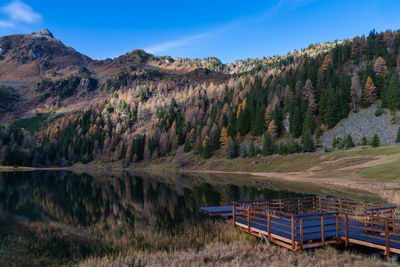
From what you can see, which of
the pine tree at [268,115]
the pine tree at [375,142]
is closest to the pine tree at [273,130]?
the pine tree at [268,115]

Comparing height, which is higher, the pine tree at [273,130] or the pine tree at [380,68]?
the pine tree at [380,68]

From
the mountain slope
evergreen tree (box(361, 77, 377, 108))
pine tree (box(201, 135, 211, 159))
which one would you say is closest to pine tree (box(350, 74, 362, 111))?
the mountain slope

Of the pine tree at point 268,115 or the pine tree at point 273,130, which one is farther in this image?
the pine tree at point 268,115

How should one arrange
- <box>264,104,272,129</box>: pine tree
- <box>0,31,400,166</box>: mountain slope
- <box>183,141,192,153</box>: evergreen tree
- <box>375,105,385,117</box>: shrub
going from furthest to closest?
<box>183,141,192,153</box>: evergreen tree → <box>264,104,272,129</box>: pine tree → <box>0,31,400,166</box>: mountain slope → <box>375,105,385,117</box>: shrub

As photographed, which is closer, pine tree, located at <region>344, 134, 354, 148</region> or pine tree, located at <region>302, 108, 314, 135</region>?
pine tree, located at <region>344, 134, 354, 148</region>

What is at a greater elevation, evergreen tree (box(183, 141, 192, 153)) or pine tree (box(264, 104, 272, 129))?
pine tree (box(264, 104, 272, 129))

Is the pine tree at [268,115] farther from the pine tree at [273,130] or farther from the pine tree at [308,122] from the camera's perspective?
the pine tree at [308,122]

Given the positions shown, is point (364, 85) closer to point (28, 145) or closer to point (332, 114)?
point (332, 114)

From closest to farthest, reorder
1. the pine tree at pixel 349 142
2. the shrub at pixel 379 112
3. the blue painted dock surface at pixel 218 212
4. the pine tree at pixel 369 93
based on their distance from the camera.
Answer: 1. the blue painted dock surface at pixel 218 212
2. the pine tree at pixel 349 142
3. the shrub at pixel 379 112
4. the pine tree at pixel 369 93

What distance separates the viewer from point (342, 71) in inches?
5812

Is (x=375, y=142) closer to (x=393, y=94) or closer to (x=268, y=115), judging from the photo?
(x=393, y=94)

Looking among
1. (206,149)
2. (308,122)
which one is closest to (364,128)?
(308,122)

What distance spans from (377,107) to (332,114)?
17.7m

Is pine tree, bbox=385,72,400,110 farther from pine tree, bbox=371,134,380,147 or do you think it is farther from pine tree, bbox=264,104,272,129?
pine tree, bbox=264,104,272,129
